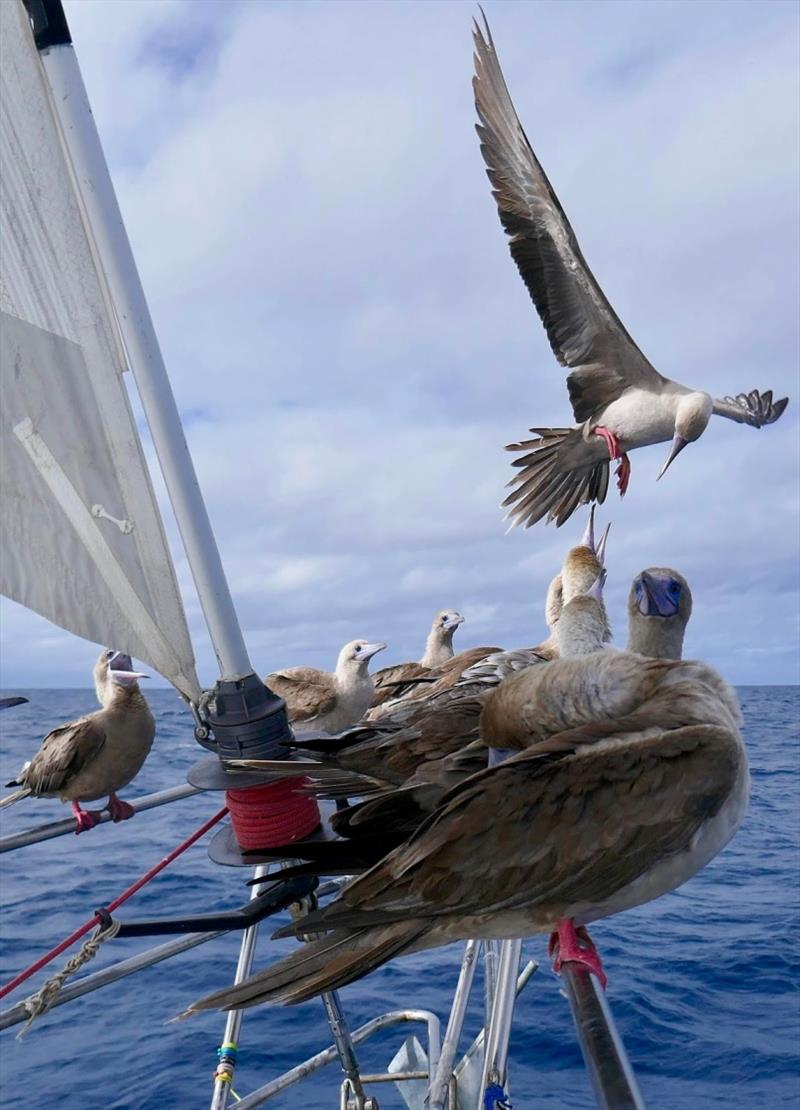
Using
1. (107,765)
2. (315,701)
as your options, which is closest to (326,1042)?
(315,701)

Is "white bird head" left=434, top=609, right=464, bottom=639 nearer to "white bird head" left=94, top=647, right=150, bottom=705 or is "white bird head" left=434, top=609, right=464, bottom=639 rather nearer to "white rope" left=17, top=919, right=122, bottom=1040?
"white bird head" left=94, top=647, right=150, bottom=705

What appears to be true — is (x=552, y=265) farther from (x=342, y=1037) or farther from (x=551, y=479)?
(x=342, y=1037)

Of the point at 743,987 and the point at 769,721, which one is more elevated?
the point at 743,987

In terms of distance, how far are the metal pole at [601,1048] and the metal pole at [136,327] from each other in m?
1.35

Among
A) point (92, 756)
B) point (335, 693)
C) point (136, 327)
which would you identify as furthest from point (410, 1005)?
point (136, 327)

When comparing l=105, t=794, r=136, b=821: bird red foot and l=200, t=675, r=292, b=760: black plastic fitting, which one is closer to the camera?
l=200, t=675, r=292, b=760: black plastic fitting

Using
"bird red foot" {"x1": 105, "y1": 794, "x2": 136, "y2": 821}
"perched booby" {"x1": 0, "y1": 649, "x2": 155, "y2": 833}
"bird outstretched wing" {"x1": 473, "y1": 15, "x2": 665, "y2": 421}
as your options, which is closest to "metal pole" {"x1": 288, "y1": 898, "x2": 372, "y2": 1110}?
"bird red foot" {"x1": 105, "y1": 794, "x2": 136, "y2": 821}

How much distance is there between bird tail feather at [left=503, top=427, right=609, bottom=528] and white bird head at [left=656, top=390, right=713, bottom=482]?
76 centimetres

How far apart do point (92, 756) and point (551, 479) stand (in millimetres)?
4443

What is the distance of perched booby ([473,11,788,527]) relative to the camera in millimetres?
8367

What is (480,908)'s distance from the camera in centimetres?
238

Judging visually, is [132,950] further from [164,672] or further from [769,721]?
[769,721]

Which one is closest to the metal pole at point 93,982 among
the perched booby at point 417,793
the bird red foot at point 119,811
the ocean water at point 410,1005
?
the perched booby at point 417,793

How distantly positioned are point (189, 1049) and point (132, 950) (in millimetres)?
2325
